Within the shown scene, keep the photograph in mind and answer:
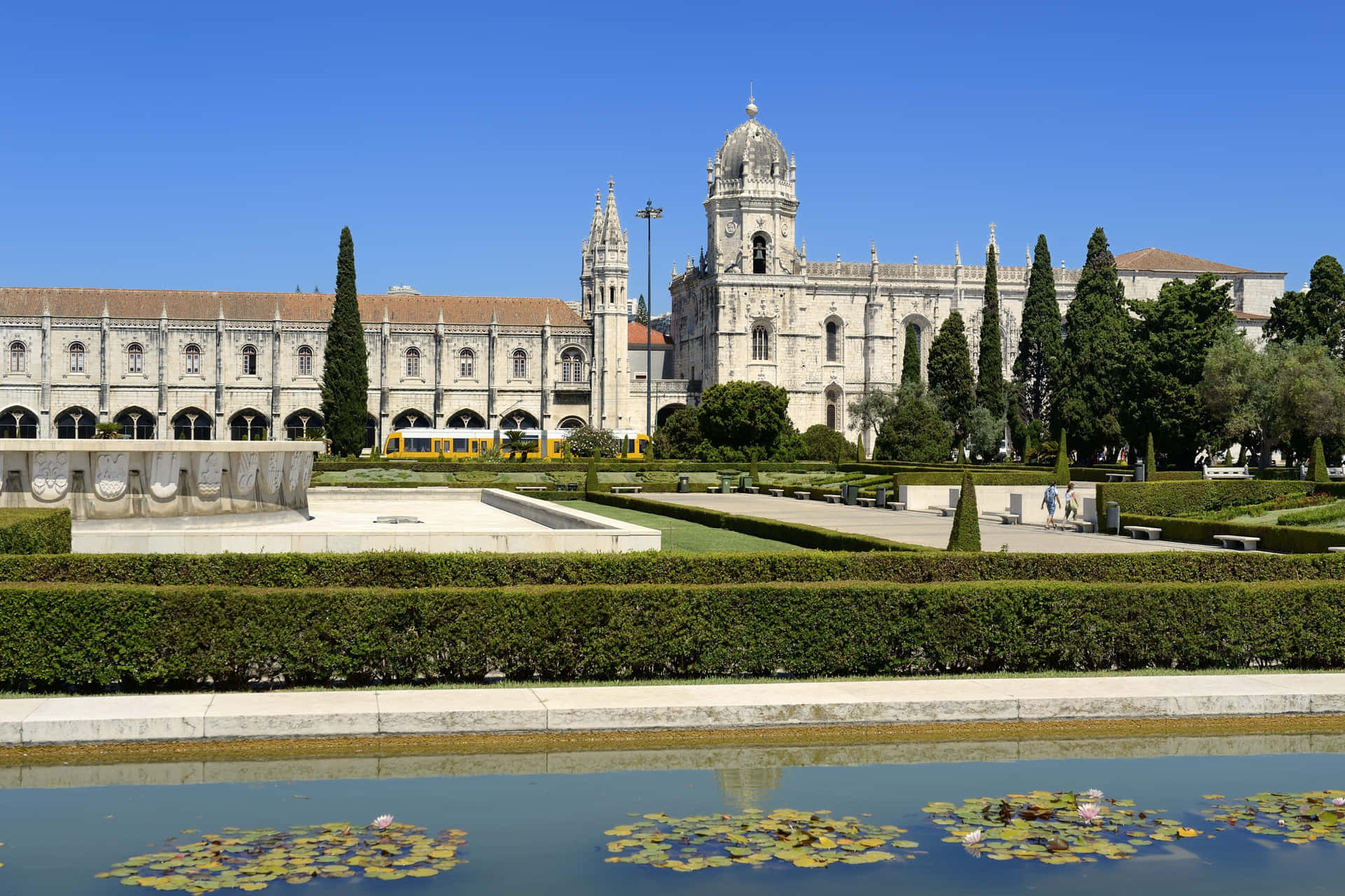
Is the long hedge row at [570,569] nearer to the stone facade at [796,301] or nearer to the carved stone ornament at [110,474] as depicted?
the carved stone ornament at [110,474]

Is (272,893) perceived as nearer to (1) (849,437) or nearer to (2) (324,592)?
(2) (324,592)

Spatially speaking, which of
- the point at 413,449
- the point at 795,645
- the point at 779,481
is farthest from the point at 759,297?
the point at 795,645

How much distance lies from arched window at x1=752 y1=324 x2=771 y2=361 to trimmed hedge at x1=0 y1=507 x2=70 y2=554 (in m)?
57.5

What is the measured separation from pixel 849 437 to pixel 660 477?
29.7 m

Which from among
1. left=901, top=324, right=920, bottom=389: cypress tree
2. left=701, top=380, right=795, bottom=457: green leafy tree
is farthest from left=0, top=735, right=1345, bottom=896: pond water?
left=901, top=324, right=920, bottom=389: cypress tree

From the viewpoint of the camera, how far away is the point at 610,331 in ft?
230

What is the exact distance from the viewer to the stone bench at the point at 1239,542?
21.7 m

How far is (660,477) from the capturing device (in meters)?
44.4

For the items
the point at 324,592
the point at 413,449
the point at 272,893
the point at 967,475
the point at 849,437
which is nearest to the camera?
the point at 272,893

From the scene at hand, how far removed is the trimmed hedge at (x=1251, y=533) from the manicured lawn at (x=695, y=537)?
25.5 ft

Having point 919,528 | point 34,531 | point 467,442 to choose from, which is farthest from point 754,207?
point 34,531

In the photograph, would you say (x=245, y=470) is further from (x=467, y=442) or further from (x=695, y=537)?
(x=467, y=442)

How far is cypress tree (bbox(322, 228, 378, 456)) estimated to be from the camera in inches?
2206

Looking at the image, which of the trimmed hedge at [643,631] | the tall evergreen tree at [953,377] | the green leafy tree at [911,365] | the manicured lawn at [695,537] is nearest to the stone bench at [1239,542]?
the manicured lawn at [695,537]
